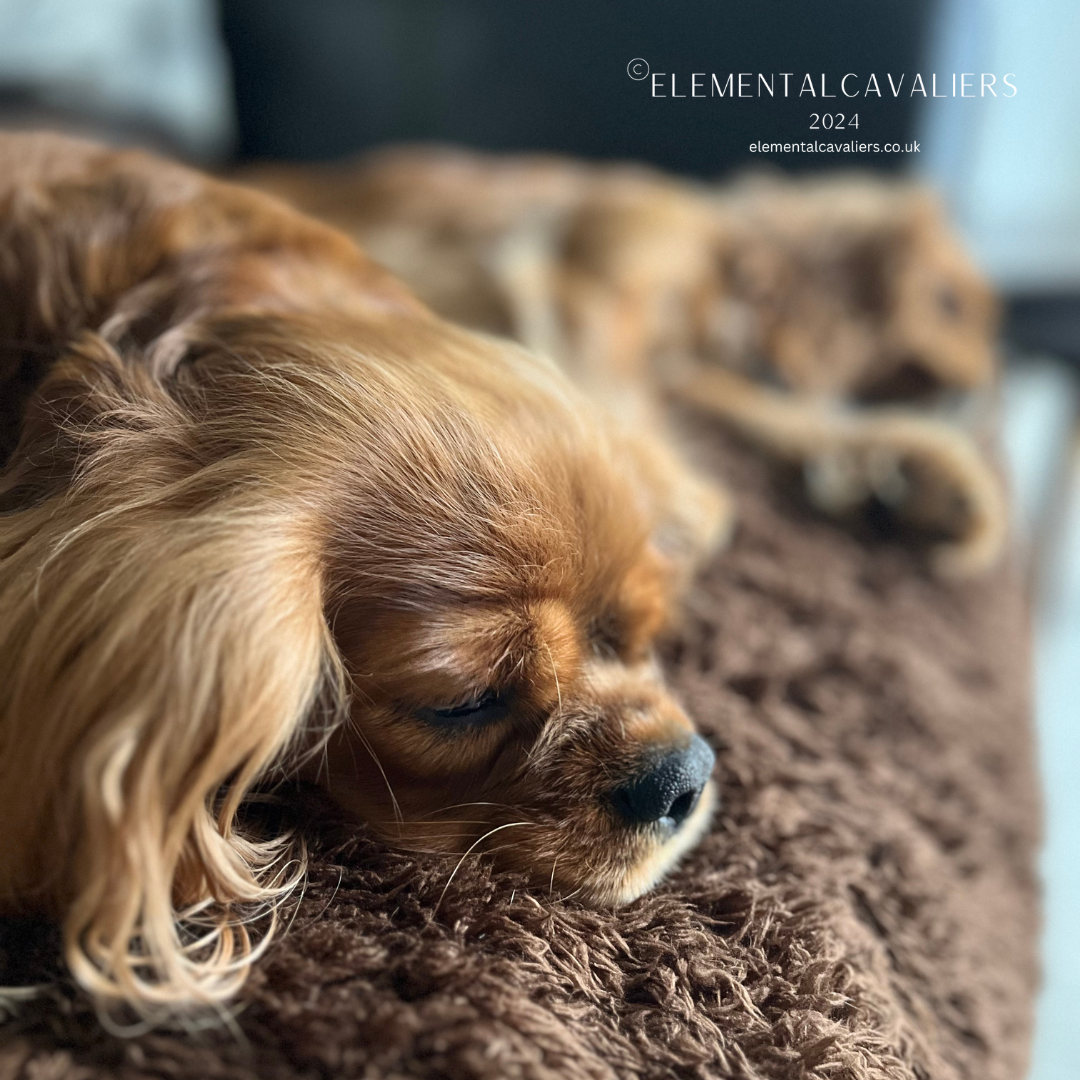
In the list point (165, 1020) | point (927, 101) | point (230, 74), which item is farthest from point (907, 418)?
point (230, 74)

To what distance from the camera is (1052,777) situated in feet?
6.61

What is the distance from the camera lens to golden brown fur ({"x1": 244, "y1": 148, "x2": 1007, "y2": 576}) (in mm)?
1940

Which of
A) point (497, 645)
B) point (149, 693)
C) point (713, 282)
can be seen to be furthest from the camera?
point (713, 282)

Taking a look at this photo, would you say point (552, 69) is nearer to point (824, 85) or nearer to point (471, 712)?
point (824, 85)

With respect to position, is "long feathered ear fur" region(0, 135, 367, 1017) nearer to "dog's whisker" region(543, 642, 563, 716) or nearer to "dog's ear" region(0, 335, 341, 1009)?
"dog's ear" region(0, 335, 341, 1009)

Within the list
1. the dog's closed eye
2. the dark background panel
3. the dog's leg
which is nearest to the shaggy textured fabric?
the dog's closed eye

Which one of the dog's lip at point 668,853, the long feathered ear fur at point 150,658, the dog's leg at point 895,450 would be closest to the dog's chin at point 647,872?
the dog's lip at point 668,853

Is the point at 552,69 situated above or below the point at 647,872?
above

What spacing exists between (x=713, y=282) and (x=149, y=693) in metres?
1.88

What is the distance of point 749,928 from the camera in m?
0.90

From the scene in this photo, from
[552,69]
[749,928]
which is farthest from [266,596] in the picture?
[552,69]

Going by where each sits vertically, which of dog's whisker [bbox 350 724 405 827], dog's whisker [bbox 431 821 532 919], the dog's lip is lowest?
the dog's lip

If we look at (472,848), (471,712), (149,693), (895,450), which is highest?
(149,693)

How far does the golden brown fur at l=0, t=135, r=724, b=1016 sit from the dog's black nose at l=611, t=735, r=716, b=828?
0.06 feet
